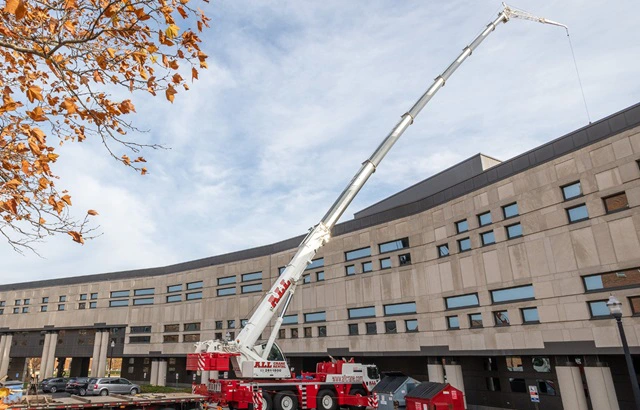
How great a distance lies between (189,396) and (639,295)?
870 inches

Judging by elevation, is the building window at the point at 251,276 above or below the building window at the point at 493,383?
above

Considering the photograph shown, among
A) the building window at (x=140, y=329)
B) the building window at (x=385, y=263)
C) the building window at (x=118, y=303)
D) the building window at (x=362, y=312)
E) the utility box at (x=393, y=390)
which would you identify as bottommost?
the utility box at (x=393, y=390)

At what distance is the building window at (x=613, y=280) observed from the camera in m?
20.7

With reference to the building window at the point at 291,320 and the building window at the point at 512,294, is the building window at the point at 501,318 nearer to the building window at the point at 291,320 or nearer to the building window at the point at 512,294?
the building window at the point at 512,294

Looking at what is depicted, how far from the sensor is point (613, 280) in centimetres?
2148

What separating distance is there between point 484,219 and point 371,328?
13.1 metres

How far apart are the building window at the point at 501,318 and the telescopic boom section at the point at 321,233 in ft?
39.2

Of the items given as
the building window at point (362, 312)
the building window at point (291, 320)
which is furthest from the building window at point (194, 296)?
the building window at point (362, 312)

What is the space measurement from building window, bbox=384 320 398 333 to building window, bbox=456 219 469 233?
355 inches

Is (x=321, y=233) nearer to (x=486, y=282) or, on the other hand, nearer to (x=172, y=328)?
(x=486, y=282)

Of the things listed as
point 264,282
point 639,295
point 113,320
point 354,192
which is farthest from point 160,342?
point 639,295

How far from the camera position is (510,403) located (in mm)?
27328

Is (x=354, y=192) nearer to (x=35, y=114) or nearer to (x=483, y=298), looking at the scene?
(x=483, y=298)

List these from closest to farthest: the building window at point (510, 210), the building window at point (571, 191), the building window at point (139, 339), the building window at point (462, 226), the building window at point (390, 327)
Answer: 1. the building window at point (571, 191)
2. the building window at point (510, 210)
3. the building window at point (462, 226)
4. the building window at point (390, 327)
5. the building window at point (139, 339)
